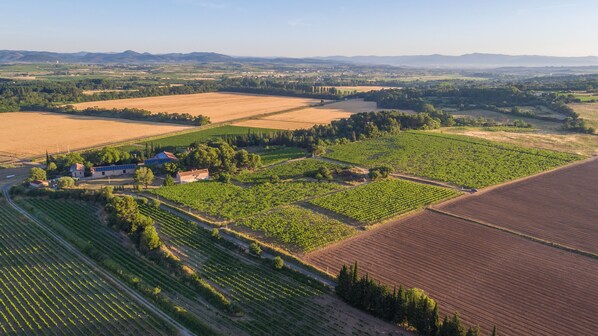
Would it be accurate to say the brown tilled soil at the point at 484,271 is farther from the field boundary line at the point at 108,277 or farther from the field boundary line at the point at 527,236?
the field boundary line at the point at 108,277

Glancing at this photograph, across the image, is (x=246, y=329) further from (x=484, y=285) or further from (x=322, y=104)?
(x=322, y=104)

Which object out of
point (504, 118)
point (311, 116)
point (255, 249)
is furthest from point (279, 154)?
point (504, 118)

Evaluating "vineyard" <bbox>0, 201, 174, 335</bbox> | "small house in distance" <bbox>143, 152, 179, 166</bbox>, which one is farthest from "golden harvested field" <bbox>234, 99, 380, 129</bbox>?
"vineyard" <bbox>0, 201, 174, 335</bbox>

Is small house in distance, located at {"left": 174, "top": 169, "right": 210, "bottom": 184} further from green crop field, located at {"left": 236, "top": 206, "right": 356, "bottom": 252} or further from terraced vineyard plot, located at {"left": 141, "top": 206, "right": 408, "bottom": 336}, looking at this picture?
terraced vineyard plot, located at {"left": 141, "top": 206, "right": 408, "bottom": 336}

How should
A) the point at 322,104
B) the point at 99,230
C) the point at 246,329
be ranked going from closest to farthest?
the point at 246,329 → the point at 99,230 → the point at 322,104

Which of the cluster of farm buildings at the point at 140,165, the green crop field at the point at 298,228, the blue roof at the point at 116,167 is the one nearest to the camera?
the green crop field at the point at 298,228

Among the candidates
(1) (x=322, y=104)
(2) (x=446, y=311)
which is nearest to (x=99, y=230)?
(2) (x=446, y=311)

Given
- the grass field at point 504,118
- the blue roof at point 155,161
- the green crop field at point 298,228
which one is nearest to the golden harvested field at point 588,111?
the grass field at point 504,118
